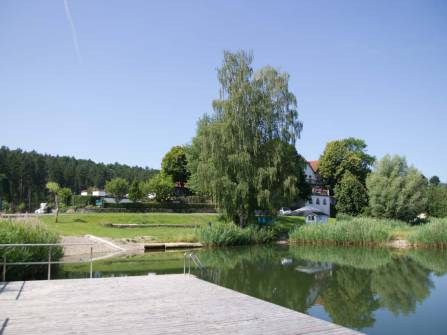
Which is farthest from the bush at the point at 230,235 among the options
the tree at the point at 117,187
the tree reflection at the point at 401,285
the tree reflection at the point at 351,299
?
the tree at the point at 117,187

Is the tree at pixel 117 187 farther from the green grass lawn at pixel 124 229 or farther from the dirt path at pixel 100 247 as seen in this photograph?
the dirt path at pixel 100 247

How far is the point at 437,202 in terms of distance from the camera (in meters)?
50.6

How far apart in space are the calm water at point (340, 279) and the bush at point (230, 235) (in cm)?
163

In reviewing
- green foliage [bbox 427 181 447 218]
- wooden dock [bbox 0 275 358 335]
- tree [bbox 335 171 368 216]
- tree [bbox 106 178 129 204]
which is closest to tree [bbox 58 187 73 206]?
tree [bbox 106 178 129 204]

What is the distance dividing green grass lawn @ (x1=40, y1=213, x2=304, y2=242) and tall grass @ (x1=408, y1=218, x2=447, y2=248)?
10.4 metres

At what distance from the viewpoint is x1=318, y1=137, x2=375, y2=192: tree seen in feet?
215

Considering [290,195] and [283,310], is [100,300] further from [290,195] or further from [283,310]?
[290,195]

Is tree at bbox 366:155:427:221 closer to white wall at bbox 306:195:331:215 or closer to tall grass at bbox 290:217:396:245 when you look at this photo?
tall grass at bbox 290:217:396:245

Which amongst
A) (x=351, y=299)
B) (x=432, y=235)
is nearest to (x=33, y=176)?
(x=432, y=235)

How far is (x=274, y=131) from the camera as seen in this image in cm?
3575

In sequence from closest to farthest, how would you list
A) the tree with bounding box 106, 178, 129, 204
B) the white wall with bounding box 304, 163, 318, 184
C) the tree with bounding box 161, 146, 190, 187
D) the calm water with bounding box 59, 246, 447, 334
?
the calm water with bounding box 59, 246, 447, 334, the tree with bounding box 106, 178, 129, 204, the tree with bounding box 161, 146, 190, 187, the white wall with bounding box 304, 163, 318, 184

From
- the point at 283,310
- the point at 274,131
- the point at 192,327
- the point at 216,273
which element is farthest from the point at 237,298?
the point at 274,131

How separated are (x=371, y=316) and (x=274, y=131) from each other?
2491cm

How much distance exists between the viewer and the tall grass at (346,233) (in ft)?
103
